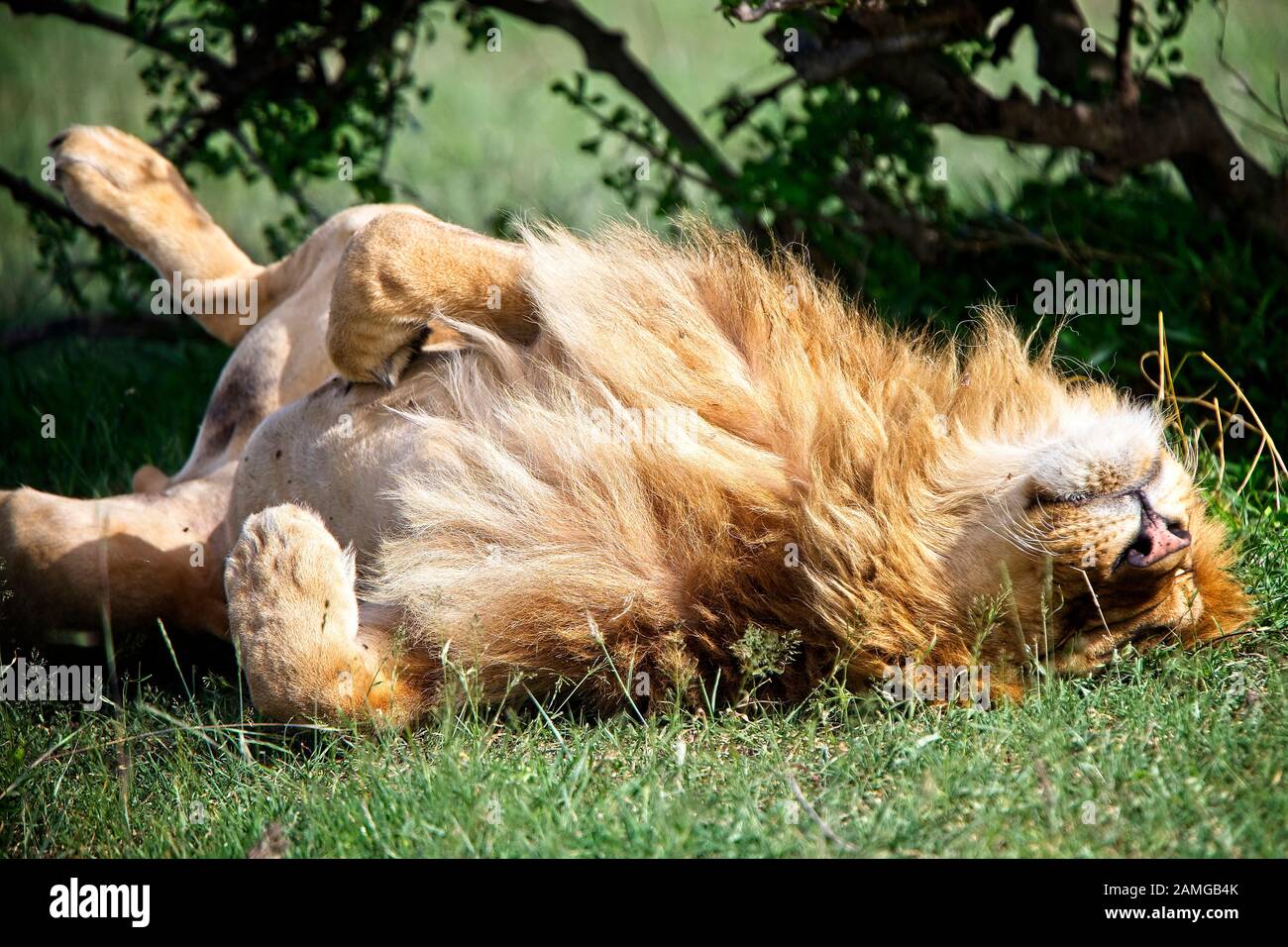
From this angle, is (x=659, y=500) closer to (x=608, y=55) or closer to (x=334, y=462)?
(x=334, y=462)

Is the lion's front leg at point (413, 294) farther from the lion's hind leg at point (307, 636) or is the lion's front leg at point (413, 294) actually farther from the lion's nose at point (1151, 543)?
the lion's nose at point (1151, 543)

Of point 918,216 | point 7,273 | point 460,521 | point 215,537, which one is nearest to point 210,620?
point 215,537

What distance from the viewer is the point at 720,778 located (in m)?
2.63

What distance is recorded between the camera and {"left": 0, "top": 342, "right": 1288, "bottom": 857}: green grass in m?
2.37

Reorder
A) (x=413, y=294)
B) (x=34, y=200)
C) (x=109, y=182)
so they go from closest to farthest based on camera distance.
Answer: (x=413, y=294) < (x=109, y=182) < (x=34, y=200)

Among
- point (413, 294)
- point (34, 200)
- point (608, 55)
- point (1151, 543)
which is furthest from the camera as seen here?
point (608, 55)

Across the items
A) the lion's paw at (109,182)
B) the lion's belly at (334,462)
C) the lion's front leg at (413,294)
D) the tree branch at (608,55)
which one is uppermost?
the tree branch at (608,55)

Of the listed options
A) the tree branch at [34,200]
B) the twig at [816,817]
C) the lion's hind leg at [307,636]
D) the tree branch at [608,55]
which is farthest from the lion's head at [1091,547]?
the tree branch at [34,200]

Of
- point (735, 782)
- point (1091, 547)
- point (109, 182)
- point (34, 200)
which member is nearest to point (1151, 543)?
point (1091, 547)

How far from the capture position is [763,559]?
2.91 metres

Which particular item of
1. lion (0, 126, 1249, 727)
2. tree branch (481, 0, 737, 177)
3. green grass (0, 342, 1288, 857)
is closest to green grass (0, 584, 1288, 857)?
green grass (0, 342, 1288, 857)

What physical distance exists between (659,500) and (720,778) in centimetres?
66

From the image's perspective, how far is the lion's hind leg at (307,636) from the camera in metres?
2.82

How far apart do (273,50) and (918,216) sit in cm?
252
